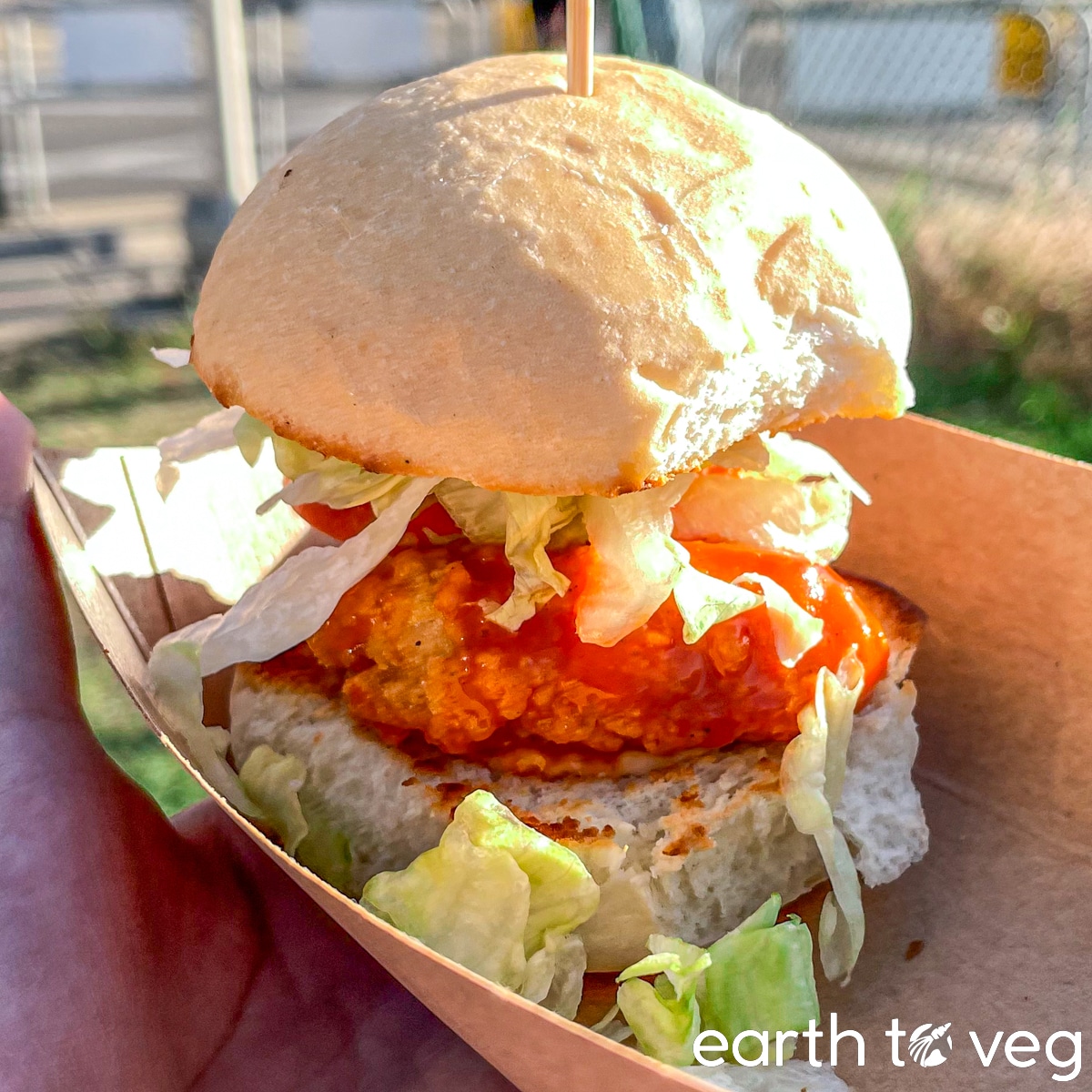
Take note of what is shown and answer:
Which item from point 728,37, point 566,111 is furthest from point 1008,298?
point 566,111

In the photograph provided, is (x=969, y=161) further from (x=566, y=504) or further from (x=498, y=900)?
(x=498, y=900)

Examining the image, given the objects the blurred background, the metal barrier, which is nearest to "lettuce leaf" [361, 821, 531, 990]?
the blurred background

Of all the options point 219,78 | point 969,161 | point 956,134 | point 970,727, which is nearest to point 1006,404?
point 969,161

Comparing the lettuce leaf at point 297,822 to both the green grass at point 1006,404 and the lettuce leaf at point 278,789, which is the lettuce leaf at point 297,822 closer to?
the lettuce leaf at point 278,789

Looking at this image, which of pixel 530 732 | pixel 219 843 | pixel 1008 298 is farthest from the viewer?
pixel 1008 298

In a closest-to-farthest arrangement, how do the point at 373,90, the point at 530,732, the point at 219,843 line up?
1. the point at 530,732
2. the point at 219,843
3. the point at 373,90

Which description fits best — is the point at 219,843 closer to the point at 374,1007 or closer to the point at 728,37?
the point at 374,1007

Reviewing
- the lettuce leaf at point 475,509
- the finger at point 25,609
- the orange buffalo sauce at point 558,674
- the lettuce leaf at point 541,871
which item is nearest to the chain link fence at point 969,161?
the orange buffalo sauce at point 558,674
